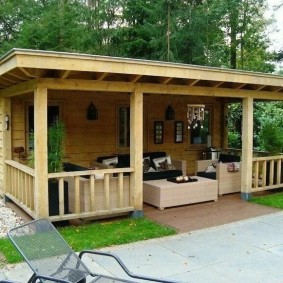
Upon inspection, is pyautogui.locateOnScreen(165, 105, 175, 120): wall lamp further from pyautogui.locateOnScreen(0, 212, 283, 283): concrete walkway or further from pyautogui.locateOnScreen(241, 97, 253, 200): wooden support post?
pyautogui.locateOnScreen(0, 212, 283, 283): concrete walkway

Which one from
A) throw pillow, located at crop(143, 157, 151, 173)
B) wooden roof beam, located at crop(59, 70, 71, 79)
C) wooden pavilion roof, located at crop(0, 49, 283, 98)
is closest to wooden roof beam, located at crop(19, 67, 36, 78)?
wooden pavilion roof, located at crop(0, 49, 283, 98)

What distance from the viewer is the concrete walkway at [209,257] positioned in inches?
145

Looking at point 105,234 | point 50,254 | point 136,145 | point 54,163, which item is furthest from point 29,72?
point 50,254

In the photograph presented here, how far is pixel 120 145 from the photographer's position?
8.55 m

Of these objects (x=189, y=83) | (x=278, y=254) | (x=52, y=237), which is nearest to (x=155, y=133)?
(x=189, y=83)

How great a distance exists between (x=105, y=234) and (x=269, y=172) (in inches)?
178

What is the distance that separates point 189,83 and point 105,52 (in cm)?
837

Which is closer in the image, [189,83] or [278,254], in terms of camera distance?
[278,254]

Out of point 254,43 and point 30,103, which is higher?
point 254,43

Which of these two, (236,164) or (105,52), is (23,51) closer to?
(236,164)

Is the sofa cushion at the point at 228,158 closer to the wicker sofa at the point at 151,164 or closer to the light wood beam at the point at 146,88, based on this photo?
the wicker sofa at the point at 151,164

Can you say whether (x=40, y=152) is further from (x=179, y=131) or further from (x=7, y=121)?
(x=179, y=131)

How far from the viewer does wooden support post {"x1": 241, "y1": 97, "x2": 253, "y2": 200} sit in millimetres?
7027

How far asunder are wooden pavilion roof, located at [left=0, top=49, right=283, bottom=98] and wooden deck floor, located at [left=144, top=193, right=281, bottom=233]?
231cm
